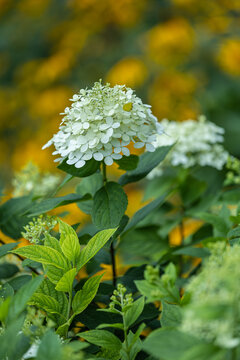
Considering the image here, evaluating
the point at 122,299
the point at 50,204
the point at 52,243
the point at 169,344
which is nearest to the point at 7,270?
the point at 50,204

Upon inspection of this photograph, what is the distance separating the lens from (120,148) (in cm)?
70

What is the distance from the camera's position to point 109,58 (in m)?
3.57

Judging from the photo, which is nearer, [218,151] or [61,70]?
[218,151]

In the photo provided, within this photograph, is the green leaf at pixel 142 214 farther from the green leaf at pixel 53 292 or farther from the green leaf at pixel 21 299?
the green leaf at pixel 21 299

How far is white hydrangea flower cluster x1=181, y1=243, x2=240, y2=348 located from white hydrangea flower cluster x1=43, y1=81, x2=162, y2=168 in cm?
34

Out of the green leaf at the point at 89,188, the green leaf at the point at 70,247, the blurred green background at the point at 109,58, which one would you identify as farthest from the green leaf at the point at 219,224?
the blurred green background at the point at 109,58

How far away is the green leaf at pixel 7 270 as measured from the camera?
835 millimetres

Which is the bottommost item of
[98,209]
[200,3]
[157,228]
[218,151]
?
[98,209]

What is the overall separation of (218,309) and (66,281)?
258 millimetres

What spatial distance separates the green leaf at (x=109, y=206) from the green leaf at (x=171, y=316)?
20cm

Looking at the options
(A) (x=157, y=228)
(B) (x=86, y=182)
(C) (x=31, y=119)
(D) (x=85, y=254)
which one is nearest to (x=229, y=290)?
(D) (x=85, y=254)

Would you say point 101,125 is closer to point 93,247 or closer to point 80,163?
point 80,163

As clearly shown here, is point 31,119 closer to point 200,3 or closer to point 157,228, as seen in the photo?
point 200,3

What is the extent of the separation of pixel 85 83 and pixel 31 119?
620mm
